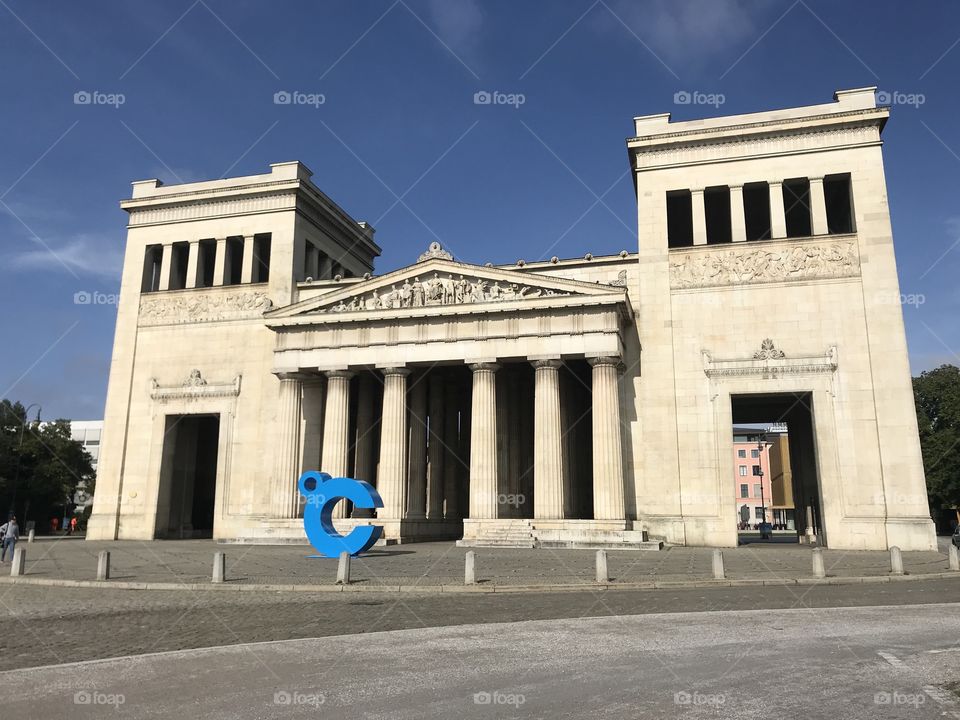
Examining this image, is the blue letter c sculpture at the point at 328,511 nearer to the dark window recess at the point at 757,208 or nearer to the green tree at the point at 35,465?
the dark window recess at the point at 757,208

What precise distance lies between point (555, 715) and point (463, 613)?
25.9 ft

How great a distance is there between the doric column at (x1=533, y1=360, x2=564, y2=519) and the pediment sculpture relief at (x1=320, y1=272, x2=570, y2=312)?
4.11m

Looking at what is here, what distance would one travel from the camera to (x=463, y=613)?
15016 millimetres

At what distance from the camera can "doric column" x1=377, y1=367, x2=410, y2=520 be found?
4066 cm

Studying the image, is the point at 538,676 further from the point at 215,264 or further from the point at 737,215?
the point at 215,264

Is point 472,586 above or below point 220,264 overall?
below

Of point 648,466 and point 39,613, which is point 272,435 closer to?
point 648,466

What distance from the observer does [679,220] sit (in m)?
50.4

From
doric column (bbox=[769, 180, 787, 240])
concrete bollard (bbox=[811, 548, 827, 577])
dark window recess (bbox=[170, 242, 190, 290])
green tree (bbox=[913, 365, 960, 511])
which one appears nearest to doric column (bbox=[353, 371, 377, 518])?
dark window recess (bbox=[170, 242, 190, 290])

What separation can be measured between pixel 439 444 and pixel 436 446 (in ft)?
0.99

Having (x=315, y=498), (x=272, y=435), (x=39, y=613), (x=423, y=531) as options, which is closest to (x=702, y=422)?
(x=423, y=531)

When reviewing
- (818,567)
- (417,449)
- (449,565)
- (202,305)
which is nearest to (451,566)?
(449,565)

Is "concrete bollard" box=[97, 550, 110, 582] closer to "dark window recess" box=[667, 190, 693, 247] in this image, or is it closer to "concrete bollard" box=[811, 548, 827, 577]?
"concrete bollard" box=[811, 548, 827, 577]

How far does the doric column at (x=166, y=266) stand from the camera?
51.1 meters
